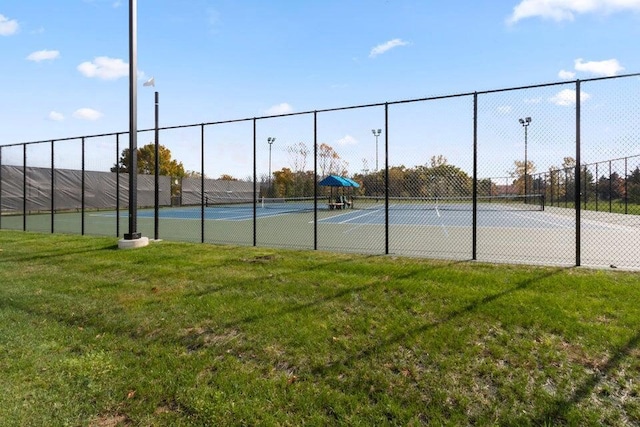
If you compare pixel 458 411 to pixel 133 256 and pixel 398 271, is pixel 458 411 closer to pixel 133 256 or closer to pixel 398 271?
pixel 398 271

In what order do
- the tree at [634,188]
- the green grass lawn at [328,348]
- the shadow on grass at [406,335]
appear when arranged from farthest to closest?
the tree at [634,188]
the shadow on grass at [406,335]
the green grass lawn at [328,348]

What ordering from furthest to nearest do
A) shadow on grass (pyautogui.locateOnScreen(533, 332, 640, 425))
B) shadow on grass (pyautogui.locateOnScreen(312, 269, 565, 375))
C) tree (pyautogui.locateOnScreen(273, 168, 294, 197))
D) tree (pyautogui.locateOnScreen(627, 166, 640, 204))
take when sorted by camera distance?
tree (pyautogui.locateOnScreen(273, 168, 294, 197)) → tree (pyautogui.locateOnScreen(627, 166, 640, 204)) → shadow on grass (pyautogui.locateOnScreen(312, 269, 565, 375)) → shadow on grass (pyautogui.locateOnScreen(533, 332, 640, 425))

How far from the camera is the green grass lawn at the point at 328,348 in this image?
2551 mm

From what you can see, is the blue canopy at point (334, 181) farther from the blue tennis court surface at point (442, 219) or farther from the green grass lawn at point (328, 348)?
the green grass lawn at point (328, 348)

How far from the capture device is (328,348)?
11.0 feet

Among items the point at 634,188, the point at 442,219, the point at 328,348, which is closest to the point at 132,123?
the point at 328,348

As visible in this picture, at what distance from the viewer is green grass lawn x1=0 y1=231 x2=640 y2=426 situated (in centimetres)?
255

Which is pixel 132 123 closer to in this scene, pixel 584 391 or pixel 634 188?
pixel 584 391

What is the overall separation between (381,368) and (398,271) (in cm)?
250

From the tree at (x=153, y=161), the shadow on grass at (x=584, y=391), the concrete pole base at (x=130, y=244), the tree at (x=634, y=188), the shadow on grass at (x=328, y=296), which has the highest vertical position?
the tree at (x=153, y=161)

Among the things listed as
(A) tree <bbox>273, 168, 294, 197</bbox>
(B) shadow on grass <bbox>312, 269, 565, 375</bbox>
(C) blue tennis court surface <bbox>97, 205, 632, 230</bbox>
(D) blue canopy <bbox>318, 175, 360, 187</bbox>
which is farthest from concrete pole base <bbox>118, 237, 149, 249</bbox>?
(A) tree <bbox>273, 168, 294, 197</bbox>

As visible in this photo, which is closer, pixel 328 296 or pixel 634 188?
pixel 328 296

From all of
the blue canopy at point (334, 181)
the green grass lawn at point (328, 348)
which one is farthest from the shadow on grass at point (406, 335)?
the blue canopy at point (334, 181)

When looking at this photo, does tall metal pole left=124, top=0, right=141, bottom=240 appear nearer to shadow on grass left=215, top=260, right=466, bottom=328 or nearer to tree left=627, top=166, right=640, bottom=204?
shadow on grass left=215, top=260, right=466, bottom=328
